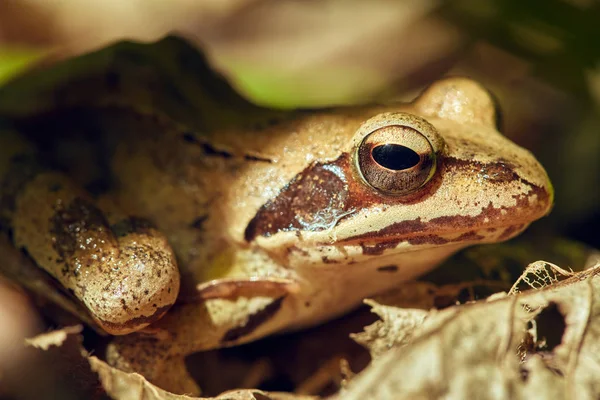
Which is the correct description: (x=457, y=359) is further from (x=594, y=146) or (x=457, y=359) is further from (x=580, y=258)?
(x=594, y=146)

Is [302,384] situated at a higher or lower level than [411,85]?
lower

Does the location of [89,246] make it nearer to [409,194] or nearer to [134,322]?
[134,322]

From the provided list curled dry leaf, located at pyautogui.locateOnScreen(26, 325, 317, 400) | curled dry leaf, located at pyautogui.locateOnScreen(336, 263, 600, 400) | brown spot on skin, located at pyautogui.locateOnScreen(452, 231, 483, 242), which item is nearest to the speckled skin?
brown spot on skin, located at pyautogui.locateOnScreen(452, 231, 483, 242)

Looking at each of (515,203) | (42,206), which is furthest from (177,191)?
(515,203)

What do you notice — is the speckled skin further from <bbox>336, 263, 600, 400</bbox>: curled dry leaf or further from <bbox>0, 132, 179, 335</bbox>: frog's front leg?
<bbox>336, 263, 600, 400</bbox>: curled dry leaf

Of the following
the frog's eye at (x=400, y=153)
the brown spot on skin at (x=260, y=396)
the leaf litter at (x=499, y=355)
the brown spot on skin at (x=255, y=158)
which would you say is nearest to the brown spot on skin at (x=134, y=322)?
the brown spot on skin at (x=260, y=396)

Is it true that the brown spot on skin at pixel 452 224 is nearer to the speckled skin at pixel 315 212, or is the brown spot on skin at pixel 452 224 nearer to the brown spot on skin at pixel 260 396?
the speckled skin at pixel 315 212
